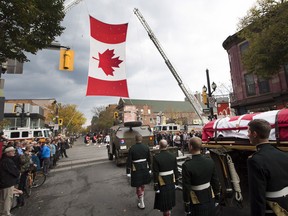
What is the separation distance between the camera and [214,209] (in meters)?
3.19

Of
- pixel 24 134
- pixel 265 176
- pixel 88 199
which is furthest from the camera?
pixel 24 134

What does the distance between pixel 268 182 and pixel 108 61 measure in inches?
307

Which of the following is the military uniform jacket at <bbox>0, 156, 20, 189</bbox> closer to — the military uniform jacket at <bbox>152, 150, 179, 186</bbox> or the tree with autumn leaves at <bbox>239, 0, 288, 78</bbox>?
the military uniform jacket at <bbox>152, 150, 179, 186</bbox>

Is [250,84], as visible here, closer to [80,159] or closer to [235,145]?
[80,159]

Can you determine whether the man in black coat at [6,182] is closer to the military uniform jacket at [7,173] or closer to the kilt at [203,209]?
the military uniform jacket at [7,173]

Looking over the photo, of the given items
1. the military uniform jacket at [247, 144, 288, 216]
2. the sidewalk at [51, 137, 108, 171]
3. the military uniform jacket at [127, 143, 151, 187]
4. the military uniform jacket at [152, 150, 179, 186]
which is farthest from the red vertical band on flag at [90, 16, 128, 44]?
the sidewalk at [51, 137, 108, 171]

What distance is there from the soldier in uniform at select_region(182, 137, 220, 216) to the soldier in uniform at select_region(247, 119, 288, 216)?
104cm

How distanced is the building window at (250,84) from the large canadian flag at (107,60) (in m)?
18.9

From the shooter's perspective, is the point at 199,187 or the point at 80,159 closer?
the point at 199,187

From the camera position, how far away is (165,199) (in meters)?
4.06

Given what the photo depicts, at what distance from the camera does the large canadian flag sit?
8.16 metres

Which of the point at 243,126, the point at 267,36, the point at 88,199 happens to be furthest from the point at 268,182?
the point at 267,36

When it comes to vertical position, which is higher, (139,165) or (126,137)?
(126,137)

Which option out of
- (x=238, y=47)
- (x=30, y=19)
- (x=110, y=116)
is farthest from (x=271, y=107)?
(x=110, y=116)
